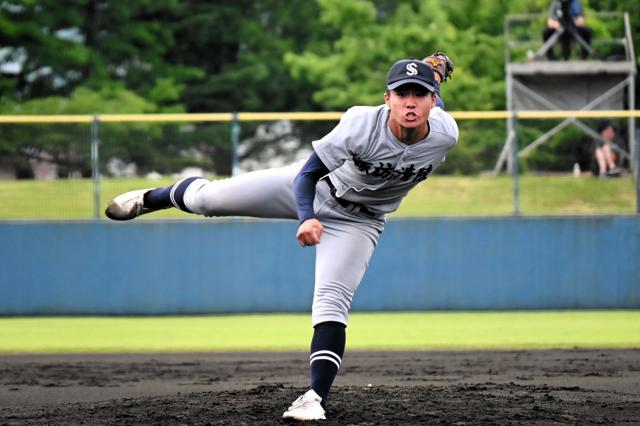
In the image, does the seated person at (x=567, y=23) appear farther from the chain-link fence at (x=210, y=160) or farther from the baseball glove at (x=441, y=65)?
the baseball glove at (x=441, y=65)

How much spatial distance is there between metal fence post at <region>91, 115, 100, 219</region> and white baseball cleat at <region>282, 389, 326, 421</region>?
8.00 m

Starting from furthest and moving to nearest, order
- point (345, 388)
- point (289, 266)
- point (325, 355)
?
point (289, 266)
point (345, 388)
point (325, 355)

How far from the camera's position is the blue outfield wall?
13.4 metres

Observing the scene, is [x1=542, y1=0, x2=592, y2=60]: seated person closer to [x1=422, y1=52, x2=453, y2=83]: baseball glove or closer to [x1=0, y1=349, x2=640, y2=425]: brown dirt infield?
[x1=0, y1=349, x2=640, y2=425]: brown dirt infield

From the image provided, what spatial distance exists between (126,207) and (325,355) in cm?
166

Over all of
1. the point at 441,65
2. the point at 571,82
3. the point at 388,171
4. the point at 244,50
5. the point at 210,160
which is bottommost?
the point at 388,171

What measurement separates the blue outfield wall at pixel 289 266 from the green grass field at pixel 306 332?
0.66ft

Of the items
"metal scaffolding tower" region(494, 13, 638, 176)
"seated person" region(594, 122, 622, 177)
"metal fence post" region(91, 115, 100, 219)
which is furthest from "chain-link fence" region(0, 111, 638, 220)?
"metal scaffolding tower" region(494, 13, 638, 176)

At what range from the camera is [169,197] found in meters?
6.78

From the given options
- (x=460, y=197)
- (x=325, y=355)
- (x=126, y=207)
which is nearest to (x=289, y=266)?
(x=460, y=197)

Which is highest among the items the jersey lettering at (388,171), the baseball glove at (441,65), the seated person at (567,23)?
the seated person at (567,23)

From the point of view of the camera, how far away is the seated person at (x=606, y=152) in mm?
13914

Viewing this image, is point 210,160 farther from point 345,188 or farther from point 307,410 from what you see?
point 307,410

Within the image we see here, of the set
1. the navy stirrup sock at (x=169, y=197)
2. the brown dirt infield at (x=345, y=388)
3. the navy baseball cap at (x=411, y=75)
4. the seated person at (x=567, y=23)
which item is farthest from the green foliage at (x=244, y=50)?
the navy baseball cap at (x=411, y=75)
